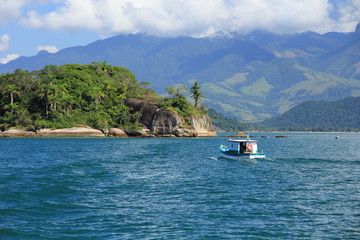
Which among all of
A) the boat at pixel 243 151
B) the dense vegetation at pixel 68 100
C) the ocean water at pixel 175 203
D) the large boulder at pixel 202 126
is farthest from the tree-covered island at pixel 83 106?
the ocean water at pixel 175 203

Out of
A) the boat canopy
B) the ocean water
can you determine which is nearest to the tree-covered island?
the boat canopy

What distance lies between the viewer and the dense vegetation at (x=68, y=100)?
121 metres

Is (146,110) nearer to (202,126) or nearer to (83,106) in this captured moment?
(83,106)

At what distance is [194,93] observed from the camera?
15162cm

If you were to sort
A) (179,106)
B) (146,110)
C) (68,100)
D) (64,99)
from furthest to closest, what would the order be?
(179,106) → (146,110) → (68,100) → (64,99)

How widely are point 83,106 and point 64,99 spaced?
336 inches

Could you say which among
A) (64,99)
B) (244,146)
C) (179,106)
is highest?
(64,99)

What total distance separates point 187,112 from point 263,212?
109366mm

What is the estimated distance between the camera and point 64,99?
125 metres

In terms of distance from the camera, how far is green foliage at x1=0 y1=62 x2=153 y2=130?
12125cm

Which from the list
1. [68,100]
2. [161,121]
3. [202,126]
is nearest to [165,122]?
[161,121]

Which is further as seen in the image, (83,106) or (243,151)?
(83,106)

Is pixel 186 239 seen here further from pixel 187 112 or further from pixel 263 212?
pixel 187 112

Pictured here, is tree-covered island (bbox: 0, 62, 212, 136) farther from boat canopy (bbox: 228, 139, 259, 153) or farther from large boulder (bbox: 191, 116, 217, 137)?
boat canopy (bbox: 228, 139, 259, 153)
